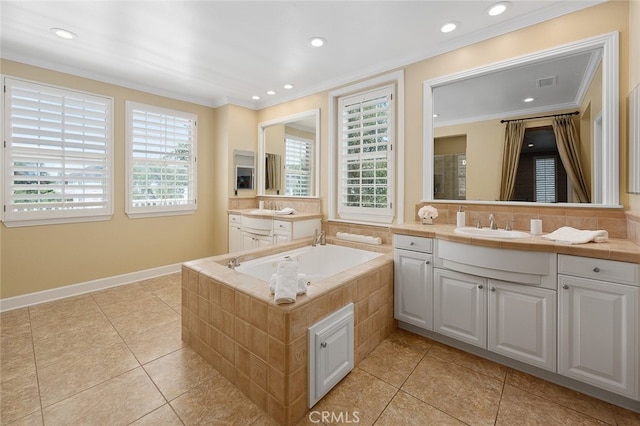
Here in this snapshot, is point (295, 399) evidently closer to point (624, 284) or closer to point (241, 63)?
point (624, 284)

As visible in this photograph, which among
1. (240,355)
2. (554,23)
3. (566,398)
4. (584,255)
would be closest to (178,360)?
(240,355)

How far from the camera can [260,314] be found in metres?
1.61

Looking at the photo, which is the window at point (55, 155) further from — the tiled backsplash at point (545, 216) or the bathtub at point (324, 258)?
the tiled backsplash at point (545, 216)

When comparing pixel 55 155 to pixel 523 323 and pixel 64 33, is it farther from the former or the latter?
pixel 523 323

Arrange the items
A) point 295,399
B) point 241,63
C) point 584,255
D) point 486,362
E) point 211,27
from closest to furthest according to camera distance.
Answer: point 295,399 → point 584,255 → point 486,362 → point 211,27 → point 241,63

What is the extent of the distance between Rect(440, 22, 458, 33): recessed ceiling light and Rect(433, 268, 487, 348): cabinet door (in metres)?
2.04

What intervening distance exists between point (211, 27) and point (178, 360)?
2724 mm

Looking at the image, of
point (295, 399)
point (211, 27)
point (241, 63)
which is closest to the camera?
point (295, 399)

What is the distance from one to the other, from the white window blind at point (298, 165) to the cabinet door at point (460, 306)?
2215 millimetres

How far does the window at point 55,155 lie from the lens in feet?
9.43

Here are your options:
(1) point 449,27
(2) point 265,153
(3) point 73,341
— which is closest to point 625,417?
(1) point 449,27

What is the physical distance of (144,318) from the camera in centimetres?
274

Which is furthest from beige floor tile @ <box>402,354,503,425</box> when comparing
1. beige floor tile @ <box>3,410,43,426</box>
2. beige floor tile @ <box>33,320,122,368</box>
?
beige floor tile @ <box>33,320,122,368</box>

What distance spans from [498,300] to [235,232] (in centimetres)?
335
